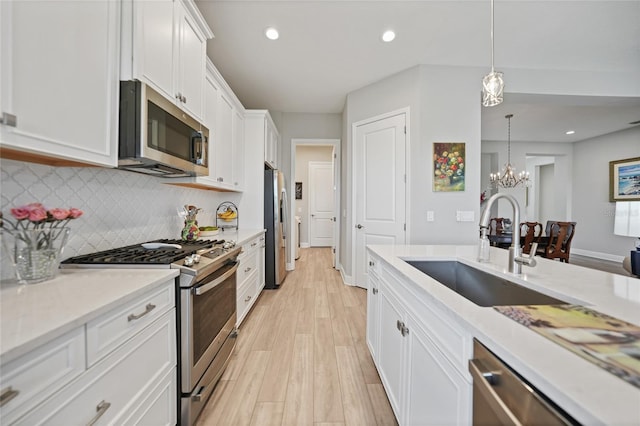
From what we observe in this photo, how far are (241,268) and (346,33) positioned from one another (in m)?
2.64

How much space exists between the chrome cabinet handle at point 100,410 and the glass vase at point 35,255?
562 mm

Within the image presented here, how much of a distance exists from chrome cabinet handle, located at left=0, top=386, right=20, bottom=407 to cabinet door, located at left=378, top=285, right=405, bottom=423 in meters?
1.30

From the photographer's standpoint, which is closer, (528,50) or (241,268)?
(241,268)

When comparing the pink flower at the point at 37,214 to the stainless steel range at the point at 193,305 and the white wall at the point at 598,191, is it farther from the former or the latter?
the white wall at the point at 598,191

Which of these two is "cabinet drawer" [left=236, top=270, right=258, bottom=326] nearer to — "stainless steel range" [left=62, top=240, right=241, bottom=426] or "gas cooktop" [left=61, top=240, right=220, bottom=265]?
"stainless steel range" [left=62, top=240, right=241, bottom=426]

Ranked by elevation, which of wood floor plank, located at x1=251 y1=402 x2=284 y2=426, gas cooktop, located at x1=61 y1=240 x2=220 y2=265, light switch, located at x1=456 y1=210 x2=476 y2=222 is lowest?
wood floor plank, located at x1=251 y1=402 x2=284 y2=426

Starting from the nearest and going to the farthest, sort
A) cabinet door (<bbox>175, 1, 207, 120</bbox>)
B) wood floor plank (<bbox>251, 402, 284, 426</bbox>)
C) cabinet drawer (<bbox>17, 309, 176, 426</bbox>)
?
cabinet drawer (<bbox>17, 309, 176, 426</bbox>) < wood floor plank (<bbox>251, 402, 284, 426</bbox>) < cabinet door (<bbox>175, 1, 207, 120</bbox>)

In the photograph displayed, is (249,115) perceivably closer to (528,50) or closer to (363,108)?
(363,108)

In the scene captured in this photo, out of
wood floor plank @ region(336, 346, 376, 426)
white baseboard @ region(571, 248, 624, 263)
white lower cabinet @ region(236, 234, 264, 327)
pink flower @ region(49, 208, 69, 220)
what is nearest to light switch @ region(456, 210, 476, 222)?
wood floor plank @ region(336, 346, 376, 426)

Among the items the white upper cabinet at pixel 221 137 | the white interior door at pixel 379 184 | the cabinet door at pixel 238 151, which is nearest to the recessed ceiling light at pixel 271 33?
the white upper cabinet at pixel 221 137

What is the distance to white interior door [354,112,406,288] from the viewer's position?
3252mm

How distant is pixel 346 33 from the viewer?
2.51 m

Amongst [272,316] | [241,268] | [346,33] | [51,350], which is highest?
[346,33]

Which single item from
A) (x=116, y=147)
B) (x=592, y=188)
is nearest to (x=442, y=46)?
(x=116, y=147)
